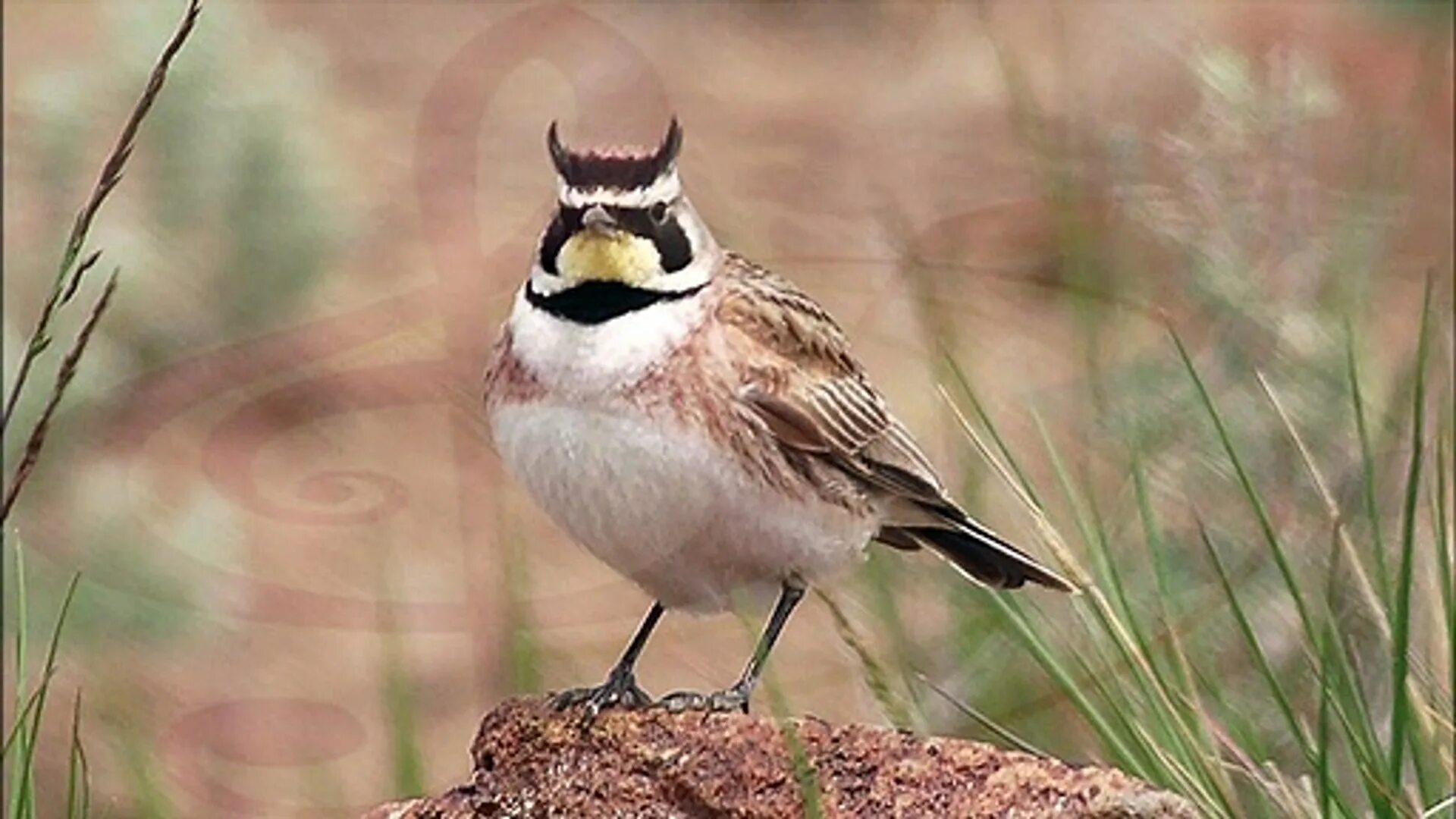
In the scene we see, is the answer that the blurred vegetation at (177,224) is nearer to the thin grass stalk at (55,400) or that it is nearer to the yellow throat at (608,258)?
the yellow throat at (608,258)

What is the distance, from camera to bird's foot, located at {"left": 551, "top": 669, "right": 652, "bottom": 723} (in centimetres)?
332

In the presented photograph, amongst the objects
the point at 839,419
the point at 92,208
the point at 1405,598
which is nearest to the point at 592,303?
the point at 839,419

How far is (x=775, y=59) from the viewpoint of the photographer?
9.70 meters

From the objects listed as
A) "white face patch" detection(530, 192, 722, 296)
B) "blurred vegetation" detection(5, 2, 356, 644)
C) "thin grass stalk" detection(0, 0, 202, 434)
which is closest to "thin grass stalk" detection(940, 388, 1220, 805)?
"white face patch" detection(530, 192, 722, 296)

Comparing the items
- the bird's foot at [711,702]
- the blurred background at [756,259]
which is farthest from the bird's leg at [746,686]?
the blurred background at [756,259]

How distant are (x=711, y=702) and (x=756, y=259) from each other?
10.3 feet

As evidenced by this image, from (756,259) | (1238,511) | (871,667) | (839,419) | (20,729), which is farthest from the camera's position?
(756,259)

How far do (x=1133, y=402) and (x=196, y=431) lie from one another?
3.22 metres

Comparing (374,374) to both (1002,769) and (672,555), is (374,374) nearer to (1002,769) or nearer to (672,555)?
(672,555)

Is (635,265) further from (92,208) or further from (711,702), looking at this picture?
(92,208)

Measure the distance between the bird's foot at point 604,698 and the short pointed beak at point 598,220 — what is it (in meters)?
0.48

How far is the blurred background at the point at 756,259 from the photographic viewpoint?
14.5 feet

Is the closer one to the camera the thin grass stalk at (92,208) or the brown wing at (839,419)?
the thin grass stalk at (92,208)

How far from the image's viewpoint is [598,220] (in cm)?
352
